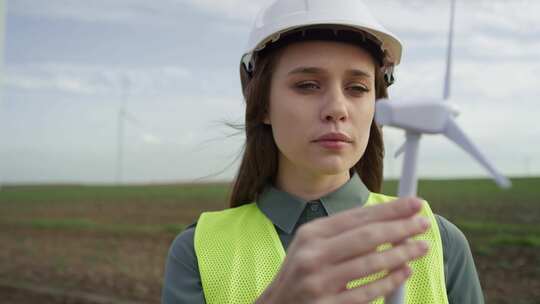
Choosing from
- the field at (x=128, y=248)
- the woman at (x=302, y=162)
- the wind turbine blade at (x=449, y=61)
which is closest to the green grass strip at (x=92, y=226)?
the field at (x=128, y=248)

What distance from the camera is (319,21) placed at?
87.0 inches

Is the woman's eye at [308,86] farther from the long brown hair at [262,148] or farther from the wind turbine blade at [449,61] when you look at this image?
the wind turbine blade at [449,61]

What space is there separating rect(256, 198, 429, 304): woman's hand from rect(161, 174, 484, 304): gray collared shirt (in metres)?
0.87

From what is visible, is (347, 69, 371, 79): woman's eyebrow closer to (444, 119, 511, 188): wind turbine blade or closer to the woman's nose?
the woman's nose

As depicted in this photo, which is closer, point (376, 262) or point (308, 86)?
point (376, 262)

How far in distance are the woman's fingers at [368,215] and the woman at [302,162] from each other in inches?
17.5

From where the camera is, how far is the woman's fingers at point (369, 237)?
1402mm

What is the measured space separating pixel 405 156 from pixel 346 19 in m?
0.97

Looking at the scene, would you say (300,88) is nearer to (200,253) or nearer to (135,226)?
(200,253)

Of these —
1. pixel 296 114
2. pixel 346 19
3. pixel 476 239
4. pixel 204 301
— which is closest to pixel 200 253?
pixel 204 301

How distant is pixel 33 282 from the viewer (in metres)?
11.5

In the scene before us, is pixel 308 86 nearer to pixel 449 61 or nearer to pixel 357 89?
pixel 357 89

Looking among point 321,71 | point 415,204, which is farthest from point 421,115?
point 321,71

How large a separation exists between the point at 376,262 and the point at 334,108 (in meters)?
0.73
